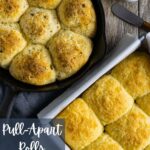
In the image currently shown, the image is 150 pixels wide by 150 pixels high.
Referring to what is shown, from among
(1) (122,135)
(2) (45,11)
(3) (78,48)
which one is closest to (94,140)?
(1) (122,135)

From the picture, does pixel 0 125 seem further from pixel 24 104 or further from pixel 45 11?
pixel 45 11

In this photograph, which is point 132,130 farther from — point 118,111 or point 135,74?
point 135,74

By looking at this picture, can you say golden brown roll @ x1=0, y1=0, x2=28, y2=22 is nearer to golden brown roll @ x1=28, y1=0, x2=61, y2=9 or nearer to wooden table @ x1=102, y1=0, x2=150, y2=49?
golden brown roll @ x1=28, y1=0, x2=61, y2=9

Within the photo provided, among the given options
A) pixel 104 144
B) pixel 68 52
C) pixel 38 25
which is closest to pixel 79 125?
pixel 104 144

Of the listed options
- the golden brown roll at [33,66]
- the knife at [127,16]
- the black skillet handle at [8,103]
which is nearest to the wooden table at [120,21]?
the knife at [127,16]

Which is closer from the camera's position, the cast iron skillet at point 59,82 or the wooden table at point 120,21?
the cast iron skillet at point 59,82

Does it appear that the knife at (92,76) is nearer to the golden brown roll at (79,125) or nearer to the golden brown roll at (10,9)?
the golden brown roll at (79,125)

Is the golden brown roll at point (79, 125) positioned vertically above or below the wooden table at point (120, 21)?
below

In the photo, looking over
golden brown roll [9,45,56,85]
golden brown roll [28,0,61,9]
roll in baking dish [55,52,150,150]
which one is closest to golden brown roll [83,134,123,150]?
roll in baking dish [55,52,150,150]
